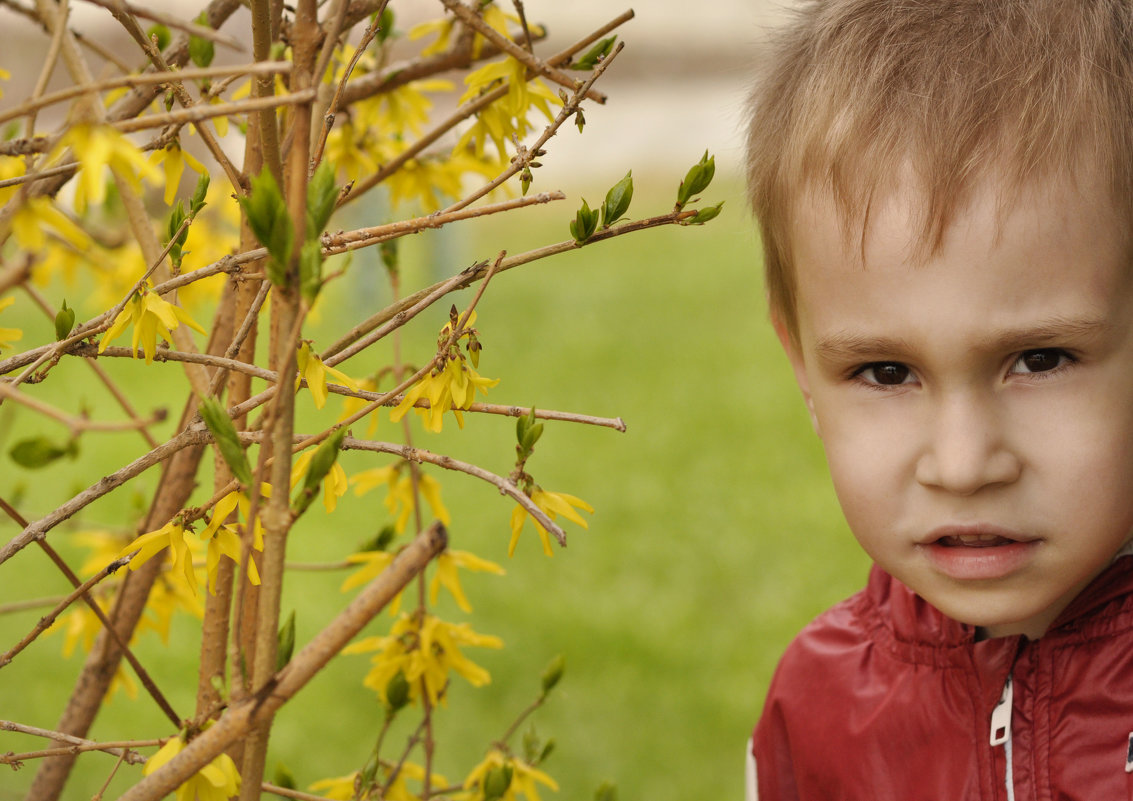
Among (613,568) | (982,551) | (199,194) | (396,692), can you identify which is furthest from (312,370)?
(613,568)

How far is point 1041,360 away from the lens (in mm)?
942

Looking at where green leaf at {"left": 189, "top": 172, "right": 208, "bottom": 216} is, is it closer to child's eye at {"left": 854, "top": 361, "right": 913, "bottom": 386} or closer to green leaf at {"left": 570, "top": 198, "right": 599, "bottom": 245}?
green leaf at {"left": 570, "top": 198, "right": 599, "bottom": 245}

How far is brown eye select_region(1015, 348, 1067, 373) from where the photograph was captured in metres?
0.94

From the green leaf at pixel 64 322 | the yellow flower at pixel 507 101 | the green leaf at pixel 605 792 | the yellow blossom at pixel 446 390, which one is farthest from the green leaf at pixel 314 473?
the green leaf at pixel 605 792

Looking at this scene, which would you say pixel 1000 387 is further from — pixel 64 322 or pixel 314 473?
pixel 64 322

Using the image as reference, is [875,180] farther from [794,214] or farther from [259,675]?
[259,675]

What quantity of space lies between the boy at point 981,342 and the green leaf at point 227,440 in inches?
21.3

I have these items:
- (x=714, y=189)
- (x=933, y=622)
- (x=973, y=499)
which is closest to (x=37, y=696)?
(x=933, y=622)

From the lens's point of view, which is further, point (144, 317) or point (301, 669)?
point (144, 317)

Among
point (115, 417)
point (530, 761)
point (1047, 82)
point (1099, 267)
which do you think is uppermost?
point (115, 417)

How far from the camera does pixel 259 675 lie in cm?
64

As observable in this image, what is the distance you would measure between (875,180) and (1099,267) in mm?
185

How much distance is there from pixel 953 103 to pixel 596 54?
31cm

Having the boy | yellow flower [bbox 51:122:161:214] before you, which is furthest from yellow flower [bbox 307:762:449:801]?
yellow flower [bbox 51:122:161:214]
